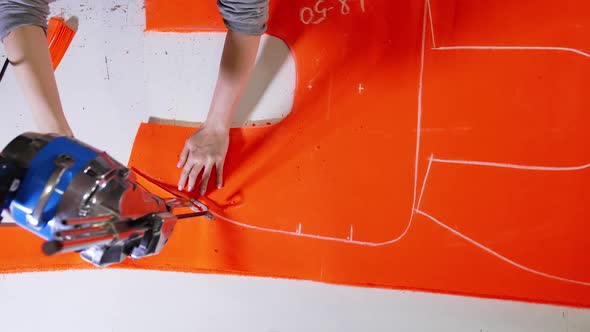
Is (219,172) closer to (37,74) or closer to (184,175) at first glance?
(184,175)

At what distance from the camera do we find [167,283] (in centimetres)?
98

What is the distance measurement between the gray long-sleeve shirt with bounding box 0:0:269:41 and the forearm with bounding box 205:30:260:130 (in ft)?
0.09

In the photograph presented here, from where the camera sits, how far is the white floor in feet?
3.01

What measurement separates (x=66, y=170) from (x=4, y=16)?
41 cm

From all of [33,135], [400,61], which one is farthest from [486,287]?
[33,135]

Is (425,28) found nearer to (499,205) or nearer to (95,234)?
(499,205)

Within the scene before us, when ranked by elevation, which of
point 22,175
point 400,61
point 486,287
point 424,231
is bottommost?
point 486,287

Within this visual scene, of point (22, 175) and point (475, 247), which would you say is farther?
point (475, 247)

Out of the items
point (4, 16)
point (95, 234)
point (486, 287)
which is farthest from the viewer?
point (486, 287)

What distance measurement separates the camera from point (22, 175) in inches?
22.1

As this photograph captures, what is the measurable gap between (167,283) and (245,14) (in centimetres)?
59

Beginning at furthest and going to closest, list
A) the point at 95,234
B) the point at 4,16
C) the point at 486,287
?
1. the point at 486,287
2. the point at 4,16
3. the point at 95,234

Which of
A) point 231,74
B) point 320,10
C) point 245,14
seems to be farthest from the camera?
point 320,10

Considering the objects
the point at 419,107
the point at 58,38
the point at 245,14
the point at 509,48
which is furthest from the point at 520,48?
the point at 58,38
